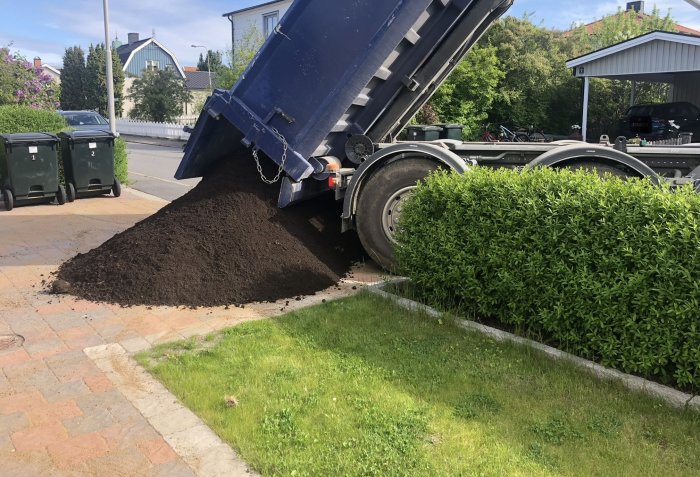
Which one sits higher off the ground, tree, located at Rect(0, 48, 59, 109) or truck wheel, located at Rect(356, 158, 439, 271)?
tree, located at Rect(0, 48, 59, 109)

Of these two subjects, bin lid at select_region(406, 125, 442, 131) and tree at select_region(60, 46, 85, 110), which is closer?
bin lid at select_region(406, 125, 442, 131)

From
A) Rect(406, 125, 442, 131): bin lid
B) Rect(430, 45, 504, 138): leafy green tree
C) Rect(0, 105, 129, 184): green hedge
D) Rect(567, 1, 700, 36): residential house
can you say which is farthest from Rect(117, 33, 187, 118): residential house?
Rect(406, 125, 442, 131): bin lid

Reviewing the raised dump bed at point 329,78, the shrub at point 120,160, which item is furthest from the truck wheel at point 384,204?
the shrub at point 120,160

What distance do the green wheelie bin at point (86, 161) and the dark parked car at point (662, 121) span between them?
49.2 ft

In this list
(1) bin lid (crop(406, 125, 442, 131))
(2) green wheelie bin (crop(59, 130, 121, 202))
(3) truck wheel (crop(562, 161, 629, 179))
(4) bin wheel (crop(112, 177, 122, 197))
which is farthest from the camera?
(4) bin wheel (crop(112, 177, 122, 197))

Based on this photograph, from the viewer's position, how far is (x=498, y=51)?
25062 millimetres

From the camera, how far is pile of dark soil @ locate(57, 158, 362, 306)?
555 cm

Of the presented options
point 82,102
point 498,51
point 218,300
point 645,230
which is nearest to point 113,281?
point 218,300

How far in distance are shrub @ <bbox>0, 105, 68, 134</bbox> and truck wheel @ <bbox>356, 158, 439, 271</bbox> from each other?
947 cm

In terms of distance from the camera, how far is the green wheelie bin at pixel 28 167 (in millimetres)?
10391

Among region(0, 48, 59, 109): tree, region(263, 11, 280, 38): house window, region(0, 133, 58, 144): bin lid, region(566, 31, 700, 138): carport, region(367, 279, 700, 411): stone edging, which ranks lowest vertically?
region(367, 279, 700, 411): stone edging

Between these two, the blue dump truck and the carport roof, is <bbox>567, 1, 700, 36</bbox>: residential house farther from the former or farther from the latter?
the blue dump truck

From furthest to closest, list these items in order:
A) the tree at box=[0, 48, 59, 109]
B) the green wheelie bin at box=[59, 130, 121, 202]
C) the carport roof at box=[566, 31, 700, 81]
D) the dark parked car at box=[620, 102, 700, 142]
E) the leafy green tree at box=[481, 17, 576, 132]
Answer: the leafy green tree at box=[481, 17, 576, 132]
the dark parked car at box=[620, 102, 700, 142]
the carport roof at box=[566, 31, 700, 81]
the tree at box=[0, 48, 59, 109]
the green wheelie bin at box=[59, 130, 121, 202]

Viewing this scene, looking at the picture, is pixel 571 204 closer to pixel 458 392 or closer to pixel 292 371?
pixel 458 392
